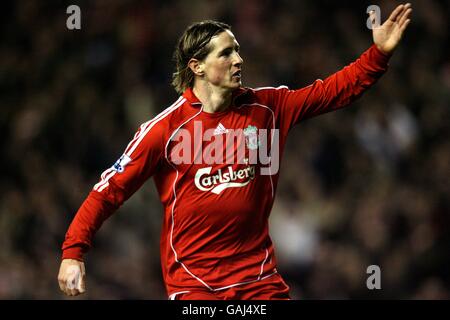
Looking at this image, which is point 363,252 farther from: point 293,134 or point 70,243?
point 70,243

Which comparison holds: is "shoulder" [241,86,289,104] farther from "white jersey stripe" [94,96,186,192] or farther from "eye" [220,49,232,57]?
"white jersey stripe" [94,96,186,192]

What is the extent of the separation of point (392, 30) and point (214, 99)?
0.98 metres

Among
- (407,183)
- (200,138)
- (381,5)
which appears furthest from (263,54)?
(200,138)

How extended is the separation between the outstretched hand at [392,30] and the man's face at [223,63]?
719mm

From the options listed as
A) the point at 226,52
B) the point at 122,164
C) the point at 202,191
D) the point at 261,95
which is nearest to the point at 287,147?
the point at 261,95

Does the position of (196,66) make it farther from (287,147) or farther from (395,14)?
(287,147)

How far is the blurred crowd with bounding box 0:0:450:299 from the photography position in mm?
8766

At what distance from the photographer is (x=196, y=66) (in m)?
5.37

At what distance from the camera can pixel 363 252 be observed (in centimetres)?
877

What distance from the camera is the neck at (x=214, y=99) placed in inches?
208

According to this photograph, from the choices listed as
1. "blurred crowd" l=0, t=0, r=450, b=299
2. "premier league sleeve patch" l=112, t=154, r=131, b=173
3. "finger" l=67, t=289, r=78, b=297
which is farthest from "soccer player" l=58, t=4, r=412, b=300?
"blurred crowd" l=0, t=0, r=450, b=299

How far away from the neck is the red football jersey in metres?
0.03
